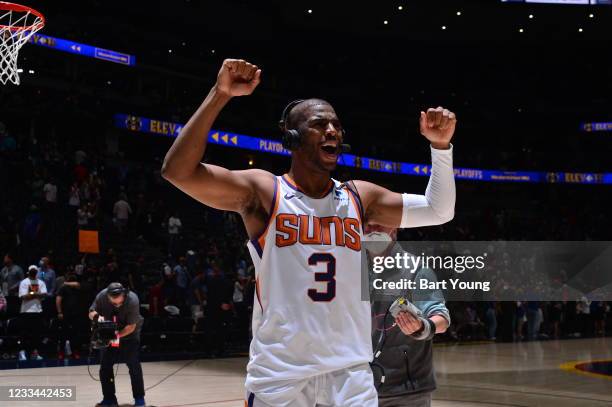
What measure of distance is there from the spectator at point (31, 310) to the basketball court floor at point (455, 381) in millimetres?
1173

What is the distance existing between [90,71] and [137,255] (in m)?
9.59

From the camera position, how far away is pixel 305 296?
109 inches

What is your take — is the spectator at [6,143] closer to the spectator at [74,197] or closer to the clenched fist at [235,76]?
the spectator at [74,197]

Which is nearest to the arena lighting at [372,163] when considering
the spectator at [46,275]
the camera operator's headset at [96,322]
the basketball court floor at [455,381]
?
the spectator at [46,275]

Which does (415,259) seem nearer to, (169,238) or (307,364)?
(307,364)

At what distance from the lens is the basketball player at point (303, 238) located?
2.69 metres

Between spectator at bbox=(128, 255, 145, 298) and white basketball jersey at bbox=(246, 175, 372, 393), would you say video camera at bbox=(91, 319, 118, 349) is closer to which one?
spectator at bbox=(128, 255, 145, 298)

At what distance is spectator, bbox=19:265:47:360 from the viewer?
13383mm

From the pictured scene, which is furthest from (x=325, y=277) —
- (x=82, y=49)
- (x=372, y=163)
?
(x=372, y=163)

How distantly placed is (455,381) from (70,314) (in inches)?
270

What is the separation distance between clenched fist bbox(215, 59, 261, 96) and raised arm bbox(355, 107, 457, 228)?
69cm

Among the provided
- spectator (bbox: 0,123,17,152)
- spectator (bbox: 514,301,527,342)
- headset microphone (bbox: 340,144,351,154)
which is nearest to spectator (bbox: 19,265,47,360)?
spectator (bbox: 0,123,17,152)

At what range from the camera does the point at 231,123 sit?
30.1 metres

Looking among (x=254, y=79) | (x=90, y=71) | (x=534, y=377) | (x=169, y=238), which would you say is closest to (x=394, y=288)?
(x=254, y=79)
